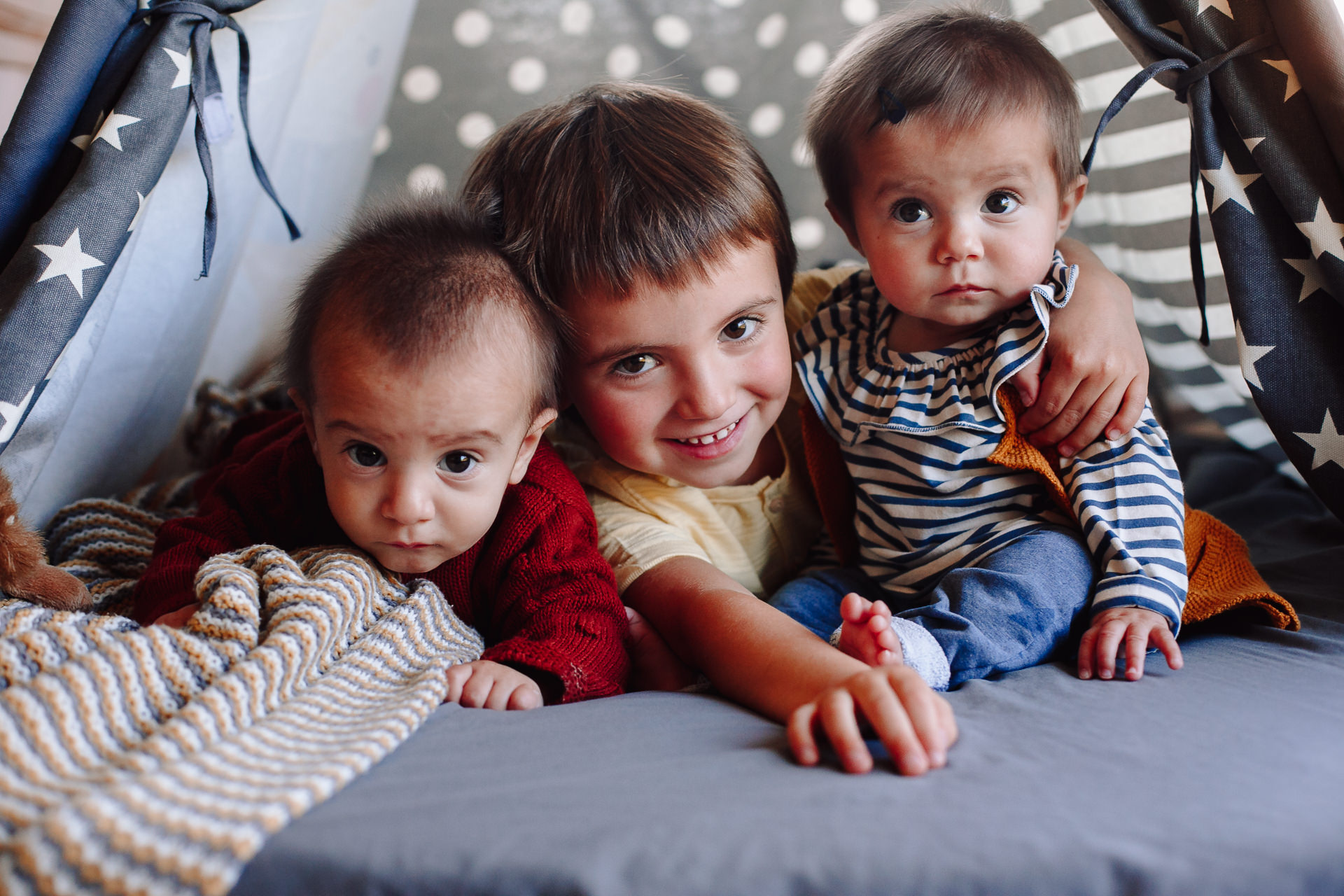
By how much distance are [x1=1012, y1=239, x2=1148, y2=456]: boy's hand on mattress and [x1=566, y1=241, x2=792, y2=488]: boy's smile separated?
0.28m

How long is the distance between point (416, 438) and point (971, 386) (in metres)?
0.60

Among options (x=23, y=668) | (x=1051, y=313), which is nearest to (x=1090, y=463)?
(x=1051, y=313)

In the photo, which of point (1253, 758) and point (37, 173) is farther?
point (37, 173)

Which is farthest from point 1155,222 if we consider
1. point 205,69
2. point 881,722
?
point 205,69

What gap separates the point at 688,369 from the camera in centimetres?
100

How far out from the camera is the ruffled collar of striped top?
1.02 meters

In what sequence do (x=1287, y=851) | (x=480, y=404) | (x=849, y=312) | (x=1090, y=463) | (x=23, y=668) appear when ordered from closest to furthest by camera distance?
(x=1287, y=851)
(x=23, y=668)
(x=480, y=404)
(x=1090, y=463)
(x=849, y=312)

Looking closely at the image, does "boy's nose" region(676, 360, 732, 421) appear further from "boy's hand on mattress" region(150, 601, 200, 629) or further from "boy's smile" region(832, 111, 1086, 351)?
"boy's hand on mattress" region(150, 601, 200, 629)

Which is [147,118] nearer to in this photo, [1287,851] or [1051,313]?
A: [1051,313]

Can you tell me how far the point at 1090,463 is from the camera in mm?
987

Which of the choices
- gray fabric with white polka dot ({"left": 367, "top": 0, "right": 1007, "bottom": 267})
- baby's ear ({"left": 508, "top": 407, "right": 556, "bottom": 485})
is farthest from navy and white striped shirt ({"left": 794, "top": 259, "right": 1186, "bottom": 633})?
gray fabric with white polka dot ({"left": 367, "top": 0, "right": 1007, "bottom": 267})

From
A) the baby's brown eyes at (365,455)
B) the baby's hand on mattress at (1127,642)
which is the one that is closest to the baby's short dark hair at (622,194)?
the baby's brown eyes at (365,455)

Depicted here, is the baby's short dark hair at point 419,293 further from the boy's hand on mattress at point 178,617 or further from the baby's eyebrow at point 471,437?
the boy's hand on mattress at point 178,617

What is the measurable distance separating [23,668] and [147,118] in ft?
1.85
